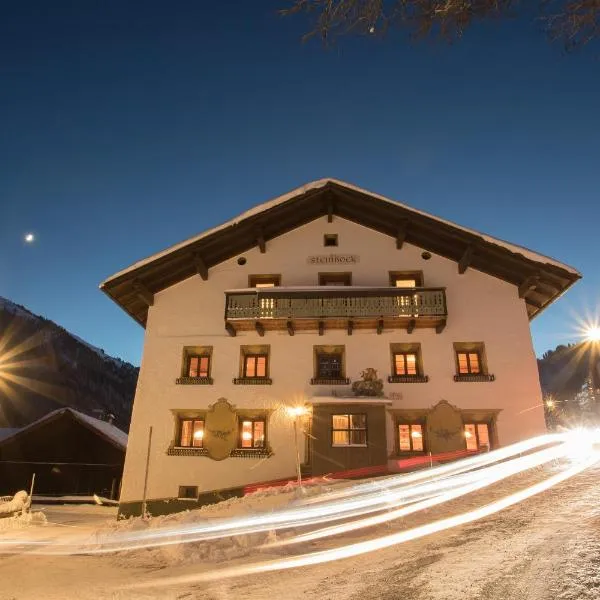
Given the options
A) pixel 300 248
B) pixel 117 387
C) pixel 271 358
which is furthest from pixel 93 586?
pixel 117 387

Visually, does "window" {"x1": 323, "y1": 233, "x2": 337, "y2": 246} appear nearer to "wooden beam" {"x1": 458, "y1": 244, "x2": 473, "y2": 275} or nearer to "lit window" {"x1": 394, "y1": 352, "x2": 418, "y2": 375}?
A: "wooden beam" {"x1": 458, "y1": 244, "x2": 473, "y2": 275}

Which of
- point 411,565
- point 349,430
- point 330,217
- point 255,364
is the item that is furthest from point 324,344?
point 411,565

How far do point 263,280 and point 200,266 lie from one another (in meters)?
2.98

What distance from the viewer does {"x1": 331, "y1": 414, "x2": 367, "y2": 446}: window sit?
18.0 meters

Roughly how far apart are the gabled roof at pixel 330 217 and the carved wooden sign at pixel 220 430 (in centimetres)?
612

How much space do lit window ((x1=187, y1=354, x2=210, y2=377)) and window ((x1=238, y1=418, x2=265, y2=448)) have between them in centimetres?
283

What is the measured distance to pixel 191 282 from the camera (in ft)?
70.7

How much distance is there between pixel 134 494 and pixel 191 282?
30.6ft

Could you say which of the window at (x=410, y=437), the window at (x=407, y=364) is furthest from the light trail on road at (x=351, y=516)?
the window at (x=407, y=364)

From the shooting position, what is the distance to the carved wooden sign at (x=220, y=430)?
18500 millimetres

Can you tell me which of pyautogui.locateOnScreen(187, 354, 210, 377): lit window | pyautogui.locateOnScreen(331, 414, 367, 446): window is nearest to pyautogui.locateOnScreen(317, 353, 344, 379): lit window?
pyautogui.locateOnScreen(331, 414, 367, 446): window

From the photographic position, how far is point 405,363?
19578 mm

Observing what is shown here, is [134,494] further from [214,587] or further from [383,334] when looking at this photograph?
[214,587]

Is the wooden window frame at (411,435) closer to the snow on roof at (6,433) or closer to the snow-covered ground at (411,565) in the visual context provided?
the snow-covered ground at (411,565)
